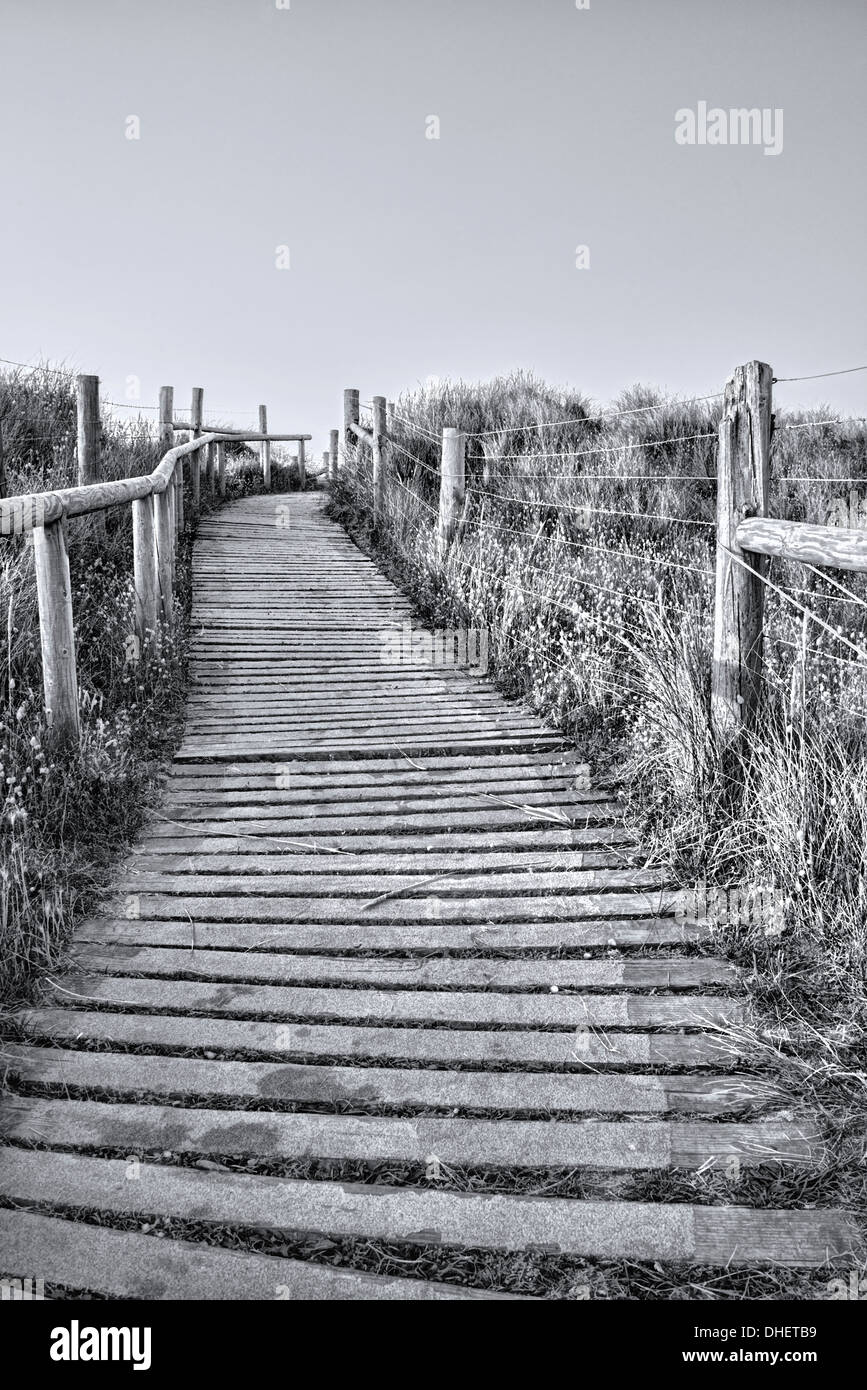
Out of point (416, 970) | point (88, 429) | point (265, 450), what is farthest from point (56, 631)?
point (265, 450)

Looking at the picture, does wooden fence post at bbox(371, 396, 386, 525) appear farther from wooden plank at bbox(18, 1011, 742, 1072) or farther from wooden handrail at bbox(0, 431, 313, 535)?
wooden plank at bbox(18, 1011, 742, 1072)

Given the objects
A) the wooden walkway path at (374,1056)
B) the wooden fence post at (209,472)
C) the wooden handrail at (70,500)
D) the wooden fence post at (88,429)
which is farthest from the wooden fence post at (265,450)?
the wooden walkway path at (374,1056)

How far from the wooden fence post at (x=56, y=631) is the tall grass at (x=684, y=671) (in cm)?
257

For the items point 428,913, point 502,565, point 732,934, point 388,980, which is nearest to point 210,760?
point 428,913

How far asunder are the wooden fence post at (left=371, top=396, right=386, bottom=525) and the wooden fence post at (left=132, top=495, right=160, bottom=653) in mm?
6046

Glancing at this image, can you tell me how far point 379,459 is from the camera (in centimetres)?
1232

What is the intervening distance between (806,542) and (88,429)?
8.01 metres

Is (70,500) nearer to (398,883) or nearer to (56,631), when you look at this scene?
(56,631)

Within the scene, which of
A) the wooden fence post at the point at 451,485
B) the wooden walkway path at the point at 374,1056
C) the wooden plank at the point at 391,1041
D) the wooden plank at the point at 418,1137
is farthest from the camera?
the wooden fence post at the point at 451,485

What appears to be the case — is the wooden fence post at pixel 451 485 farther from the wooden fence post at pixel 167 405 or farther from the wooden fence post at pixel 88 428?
the wooden fence post at pixel 167 405

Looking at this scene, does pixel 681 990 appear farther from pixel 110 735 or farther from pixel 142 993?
pixel 110 735

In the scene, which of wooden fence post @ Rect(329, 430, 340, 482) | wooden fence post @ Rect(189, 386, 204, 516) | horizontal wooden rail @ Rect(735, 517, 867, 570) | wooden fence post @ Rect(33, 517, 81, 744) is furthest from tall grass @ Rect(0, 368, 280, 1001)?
wooden fence post @ Rect(329, 430, 340, 482)

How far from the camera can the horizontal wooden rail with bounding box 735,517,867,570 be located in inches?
118

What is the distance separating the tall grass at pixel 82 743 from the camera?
11.2 ft
